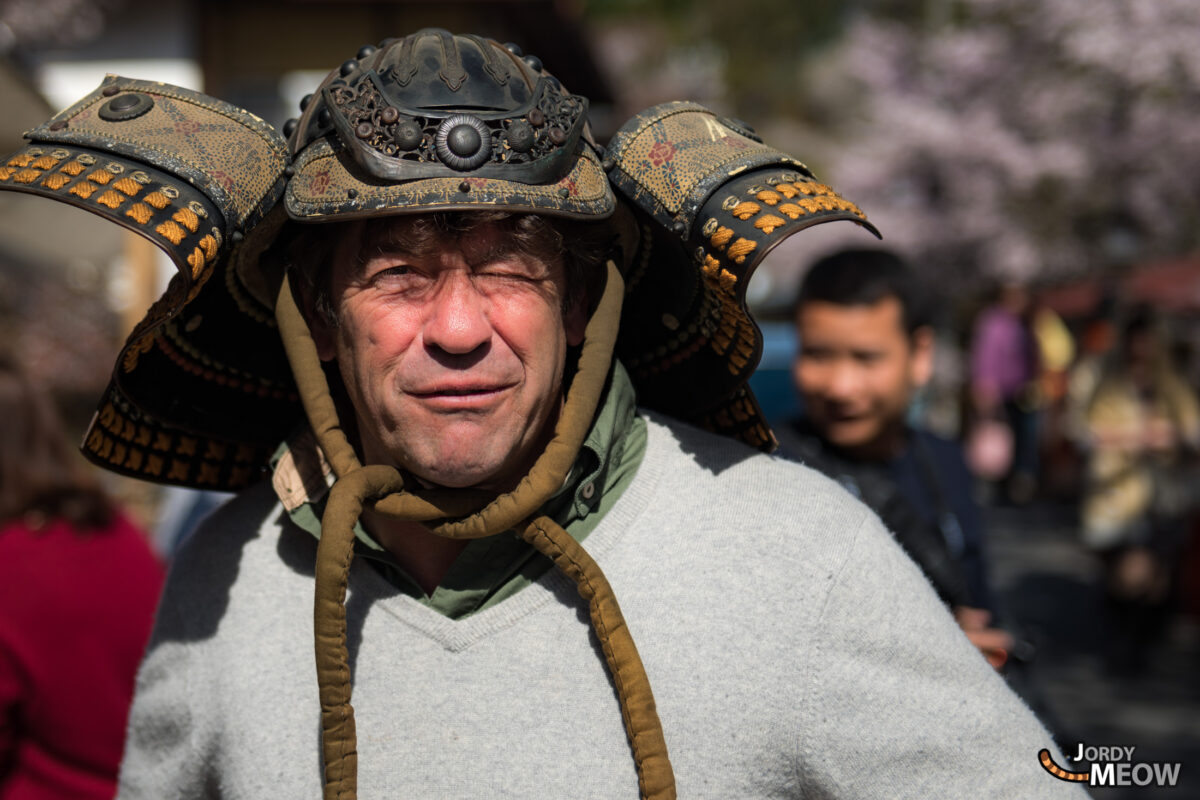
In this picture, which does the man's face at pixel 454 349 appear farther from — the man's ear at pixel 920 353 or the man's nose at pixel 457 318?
the man's ear at pixel 920 353

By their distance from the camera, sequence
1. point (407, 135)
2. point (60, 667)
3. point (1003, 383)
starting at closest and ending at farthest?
1. point (407, 135)
2. point (60, 667)
3. point (1003, 383)

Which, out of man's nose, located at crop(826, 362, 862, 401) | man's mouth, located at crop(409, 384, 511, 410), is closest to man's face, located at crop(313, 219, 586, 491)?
man's mouth, located at crop(409, 384, 511, 410)

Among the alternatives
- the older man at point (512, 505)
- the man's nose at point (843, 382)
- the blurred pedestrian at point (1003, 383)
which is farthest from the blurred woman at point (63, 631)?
the blurred pedestrian at point (1003, 383)

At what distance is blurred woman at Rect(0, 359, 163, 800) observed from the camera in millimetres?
2553

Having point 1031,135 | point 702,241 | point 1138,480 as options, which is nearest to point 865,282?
point 702,241

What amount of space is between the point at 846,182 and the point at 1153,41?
373 inches

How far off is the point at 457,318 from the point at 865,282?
1620mm

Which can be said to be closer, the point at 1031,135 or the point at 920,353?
the point at 920,353

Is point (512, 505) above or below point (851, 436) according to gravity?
below

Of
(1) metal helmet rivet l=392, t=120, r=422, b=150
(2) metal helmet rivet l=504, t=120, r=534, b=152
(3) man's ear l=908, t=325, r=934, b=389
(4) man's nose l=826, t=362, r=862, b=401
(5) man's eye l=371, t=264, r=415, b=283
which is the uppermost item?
(3) man's ear l=908, t=325, r=934, b=389

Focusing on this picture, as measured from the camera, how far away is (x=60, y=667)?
8.43 feet

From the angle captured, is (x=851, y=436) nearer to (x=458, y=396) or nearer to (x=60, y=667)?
(x=458, y=396)

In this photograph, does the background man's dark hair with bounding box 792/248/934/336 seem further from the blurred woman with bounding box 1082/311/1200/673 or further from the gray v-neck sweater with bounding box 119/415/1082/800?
the blurred woman with bounding box 1082/311/1200/673

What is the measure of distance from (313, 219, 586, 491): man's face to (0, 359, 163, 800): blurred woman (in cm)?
136
